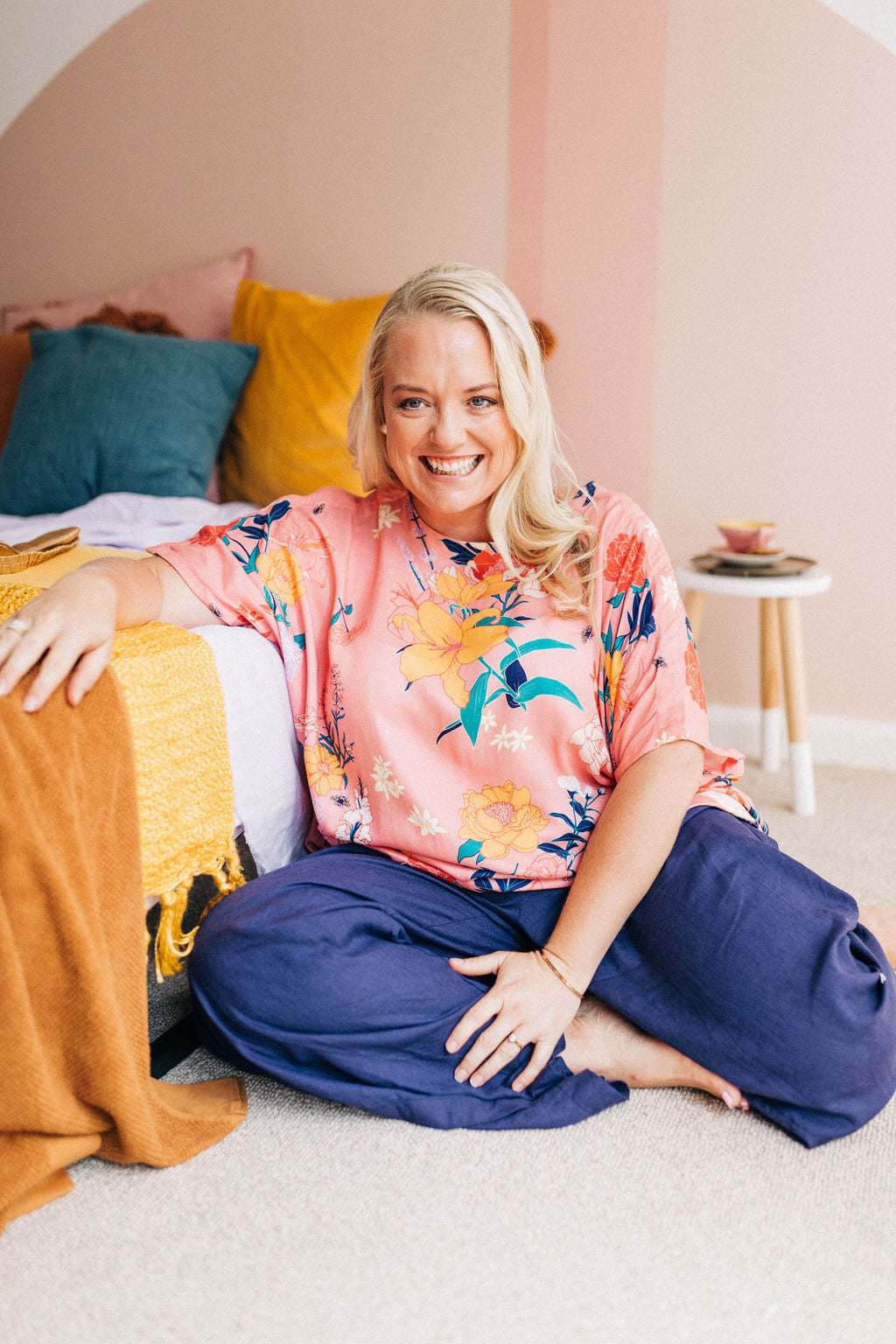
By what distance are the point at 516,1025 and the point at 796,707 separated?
1.12m

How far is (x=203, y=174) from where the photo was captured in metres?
2.55

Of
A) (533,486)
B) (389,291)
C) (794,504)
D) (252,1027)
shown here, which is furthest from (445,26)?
(252,1027)

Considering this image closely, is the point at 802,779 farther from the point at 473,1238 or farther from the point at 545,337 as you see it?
the point at 473,1238

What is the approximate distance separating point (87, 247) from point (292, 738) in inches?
75.8

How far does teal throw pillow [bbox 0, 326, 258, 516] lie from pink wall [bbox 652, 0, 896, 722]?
1.00 metres

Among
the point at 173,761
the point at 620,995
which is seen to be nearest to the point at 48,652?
the point at 173,761

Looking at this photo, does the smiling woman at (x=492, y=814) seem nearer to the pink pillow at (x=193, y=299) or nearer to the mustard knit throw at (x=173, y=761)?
the mustard knit throw at (x=173, y=761)

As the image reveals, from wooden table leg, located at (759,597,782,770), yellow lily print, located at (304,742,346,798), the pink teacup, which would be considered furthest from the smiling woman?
wooden table leg, located at (759,597,782,770)

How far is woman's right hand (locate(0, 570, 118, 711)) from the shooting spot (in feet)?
3.43

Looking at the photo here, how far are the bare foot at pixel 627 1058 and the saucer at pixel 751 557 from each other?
1.08 metres

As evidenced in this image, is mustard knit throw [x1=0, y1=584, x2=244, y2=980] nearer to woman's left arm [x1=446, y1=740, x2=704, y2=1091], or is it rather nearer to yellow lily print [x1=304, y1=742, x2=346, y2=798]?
yellow lily print [x1=304, y1=742, x2=346, y2=798]

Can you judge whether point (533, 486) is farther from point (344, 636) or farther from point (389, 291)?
point (389, 291)

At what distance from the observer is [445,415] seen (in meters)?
1.18

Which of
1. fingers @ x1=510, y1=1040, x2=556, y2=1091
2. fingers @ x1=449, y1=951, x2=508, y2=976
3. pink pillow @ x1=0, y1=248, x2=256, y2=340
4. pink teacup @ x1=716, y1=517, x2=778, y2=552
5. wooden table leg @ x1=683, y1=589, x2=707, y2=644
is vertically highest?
pink pillow @ x1=0, y1=248, x2=256, y2=340
